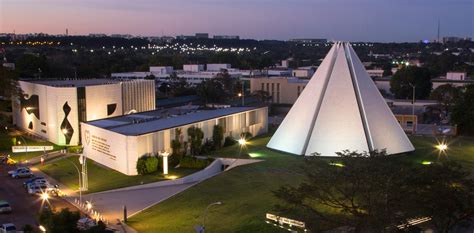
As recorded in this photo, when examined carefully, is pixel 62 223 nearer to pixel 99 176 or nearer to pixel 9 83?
pixel 99 176

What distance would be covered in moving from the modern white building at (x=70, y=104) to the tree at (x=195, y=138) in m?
14.3

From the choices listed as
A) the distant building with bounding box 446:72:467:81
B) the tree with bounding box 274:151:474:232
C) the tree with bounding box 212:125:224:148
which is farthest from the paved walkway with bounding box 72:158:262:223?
the distant building with bounding box 446:72:467:81

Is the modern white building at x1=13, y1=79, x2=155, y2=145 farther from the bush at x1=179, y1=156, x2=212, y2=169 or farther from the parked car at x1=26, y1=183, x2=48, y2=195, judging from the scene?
the parked car at x1=26, y1=183, x2=48, y2=195

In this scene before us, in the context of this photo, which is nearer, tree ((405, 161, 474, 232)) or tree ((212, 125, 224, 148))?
tree ((405, 161, 474, 232))

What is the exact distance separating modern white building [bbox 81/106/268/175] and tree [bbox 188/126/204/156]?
0.40 meters

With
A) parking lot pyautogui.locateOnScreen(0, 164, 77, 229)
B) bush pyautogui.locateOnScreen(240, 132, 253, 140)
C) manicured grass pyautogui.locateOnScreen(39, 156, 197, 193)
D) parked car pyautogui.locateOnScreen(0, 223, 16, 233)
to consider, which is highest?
bush pyautogui.locateOnScreen(240, 132, 253, 140)

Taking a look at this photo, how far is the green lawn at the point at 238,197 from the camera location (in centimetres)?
2288

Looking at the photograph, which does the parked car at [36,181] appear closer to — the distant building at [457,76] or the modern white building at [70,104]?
the modern white building at [70,104]

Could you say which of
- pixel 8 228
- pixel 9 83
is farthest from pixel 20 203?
pixel 9 83

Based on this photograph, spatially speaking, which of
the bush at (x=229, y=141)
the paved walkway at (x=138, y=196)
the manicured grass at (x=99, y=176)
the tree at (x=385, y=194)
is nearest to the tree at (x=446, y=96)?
the bush at (x=229, y=141)

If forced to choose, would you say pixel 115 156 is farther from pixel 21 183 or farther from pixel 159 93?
pixel 159 93

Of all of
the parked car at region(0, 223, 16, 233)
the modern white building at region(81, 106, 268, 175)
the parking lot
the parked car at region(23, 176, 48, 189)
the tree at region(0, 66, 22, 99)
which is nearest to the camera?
the parked car at region(0, 223, 16, 233)

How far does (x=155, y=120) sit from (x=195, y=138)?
4424mm

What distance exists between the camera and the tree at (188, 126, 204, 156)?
37.2 metres
